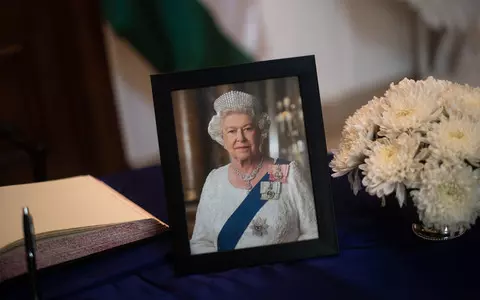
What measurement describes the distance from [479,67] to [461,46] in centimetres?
7

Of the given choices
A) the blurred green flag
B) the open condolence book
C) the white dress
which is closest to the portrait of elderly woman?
the white dress

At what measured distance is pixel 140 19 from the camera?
2.01 meters

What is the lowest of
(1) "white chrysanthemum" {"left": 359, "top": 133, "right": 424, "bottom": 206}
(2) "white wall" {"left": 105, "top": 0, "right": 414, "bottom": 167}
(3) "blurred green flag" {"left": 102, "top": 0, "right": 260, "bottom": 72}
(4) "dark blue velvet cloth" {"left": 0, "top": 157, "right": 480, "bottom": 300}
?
(4) "dark blue velvet cloth" {"left": 0, "top": 157, "right": 480, "bottom": 300}

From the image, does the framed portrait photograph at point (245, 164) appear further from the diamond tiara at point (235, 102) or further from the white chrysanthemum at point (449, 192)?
the white chrysanthemum at point (449, 192)

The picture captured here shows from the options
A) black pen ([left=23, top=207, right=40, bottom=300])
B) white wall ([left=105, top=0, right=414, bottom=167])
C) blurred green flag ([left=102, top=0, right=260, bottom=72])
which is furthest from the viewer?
blurred green flag ([left=102, top=0, right=260, bottom=72])

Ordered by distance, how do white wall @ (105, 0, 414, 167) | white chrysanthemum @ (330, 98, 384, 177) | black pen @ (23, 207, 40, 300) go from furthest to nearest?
white wall @ (105, 0, 414, 167), white chrysanthemum @ (330, 98, 384, 177), black pen @ (23, 207, 40, 300)

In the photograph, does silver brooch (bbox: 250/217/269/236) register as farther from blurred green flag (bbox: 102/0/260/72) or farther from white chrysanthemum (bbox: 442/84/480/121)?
blurred green flag (bbox: 102/0/260/72)

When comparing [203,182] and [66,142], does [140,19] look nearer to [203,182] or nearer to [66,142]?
[66,142]

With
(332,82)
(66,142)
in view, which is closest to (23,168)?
(66,142)

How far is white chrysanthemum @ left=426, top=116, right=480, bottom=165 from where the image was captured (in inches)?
26.4

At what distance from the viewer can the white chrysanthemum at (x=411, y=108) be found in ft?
2.31

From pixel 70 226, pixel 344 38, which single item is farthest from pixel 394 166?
pixel 344 38

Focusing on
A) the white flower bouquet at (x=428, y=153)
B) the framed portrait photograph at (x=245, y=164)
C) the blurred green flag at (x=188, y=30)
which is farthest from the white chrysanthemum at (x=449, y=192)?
the blurred green flag at (x=188, y=30)

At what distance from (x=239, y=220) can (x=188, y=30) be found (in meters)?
1.33
